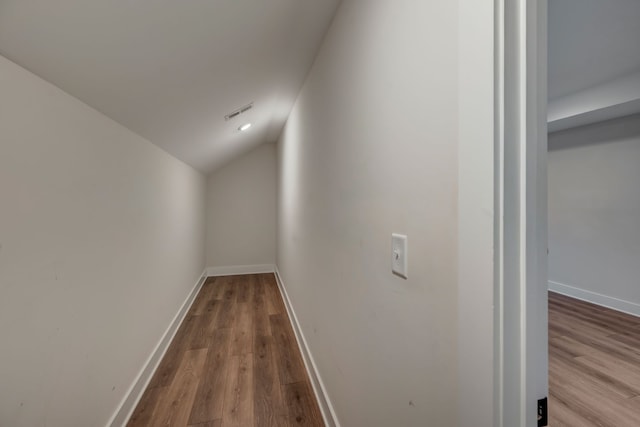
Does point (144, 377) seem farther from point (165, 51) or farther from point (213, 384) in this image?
point (165, 51)

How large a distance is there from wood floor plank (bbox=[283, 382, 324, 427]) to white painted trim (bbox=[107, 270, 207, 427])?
868mm

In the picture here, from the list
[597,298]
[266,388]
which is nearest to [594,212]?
[597,298]

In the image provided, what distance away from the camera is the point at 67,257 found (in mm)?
1003

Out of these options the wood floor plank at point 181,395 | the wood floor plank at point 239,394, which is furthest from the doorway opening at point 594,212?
the wood floor plank at point 181,395

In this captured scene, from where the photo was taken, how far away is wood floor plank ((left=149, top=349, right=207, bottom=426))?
1450mm

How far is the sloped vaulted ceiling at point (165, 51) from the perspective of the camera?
73 centimetres

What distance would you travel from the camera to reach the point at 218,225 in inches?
168

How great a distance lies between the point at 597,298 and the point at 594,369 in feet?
6.19

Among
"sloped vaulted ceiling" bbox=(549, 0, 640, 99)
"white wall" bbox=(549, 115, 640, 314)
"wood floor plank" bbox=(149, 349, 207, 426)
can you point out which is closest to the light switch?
"wood floor plank" bbox=(149, 349, 207, 426)

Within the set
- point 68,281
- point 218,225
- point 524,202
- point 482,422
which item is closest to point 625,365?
point 482,422

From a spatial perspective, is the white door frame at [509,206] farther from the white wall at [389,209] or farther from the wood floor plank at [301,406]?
the wood floor plank at [301,406]

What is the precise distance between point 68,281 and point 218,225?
333cm

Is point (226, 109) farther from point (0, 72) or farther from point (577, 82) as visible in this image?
point (577, 82)

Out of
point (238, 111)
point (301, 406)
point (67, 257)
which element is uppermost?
point (238, 111)
